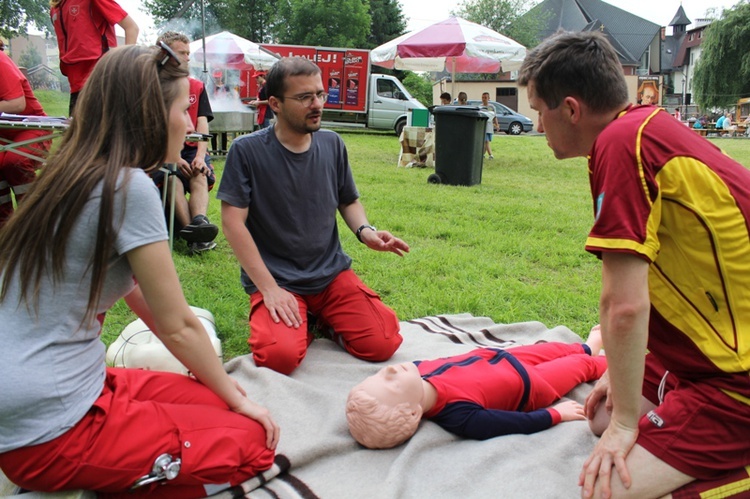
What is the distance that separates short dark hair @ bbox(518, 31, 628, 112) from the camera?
1.90 meters

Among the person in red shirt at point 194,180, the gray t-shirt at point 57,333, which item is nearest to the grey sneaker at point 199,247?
the person in red shirt at point 194,180

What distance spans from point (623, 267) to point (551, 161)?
12.9 m

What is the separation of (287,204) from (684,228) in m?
2.21

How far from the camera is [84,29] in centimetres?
497

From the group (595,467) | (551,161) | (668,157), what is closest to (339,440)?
(595,467)

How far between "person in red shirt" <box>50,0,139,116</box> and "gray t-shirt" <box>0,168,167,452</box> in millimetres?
3719

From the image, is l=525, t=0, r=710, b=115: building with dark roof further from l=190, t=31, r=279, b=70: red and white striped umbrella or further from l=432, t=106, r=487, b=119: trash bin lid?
l=432, t=106, r=487, b=119: trash bin lid

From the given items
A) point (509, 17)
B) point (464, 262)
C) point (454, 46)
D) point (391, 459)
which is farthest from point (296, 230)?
point (509, 17)

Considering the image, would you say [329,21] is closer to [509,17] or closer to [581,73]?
[509,17]

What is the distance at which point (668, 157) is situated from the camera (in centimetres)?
172

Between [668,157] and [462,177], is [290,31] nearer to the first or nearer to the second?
[462,177]

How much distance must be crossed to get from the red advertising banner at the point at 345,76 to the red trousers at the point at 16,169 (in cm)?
1830

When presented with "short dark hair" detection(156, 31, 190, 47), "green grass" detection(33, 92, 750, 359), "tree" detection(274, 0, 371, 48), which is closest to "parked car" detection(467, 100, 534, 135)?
"tree" detection(274, 0, 371, 48)

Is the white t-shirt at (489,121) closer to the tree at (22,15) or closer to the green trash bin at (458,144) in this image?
the green trash bin at (458,144)
